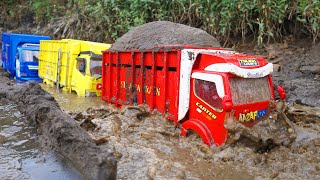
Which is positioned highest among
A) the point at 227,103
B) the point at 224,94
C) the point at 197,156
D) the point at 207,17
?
the point at 207,17

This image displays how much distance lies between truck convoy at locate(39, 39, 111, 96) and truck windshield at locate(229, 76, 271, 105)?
A: 240 inches

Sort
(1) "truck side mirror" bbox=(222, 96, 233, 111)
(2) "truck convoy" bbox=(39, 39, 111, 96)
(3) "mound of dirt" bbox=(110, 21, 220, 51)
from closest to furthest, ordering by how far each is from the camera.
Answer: (1) "truck side mirror" bbox=(222, 96, 233, 111) < (3) "mound of dirt" bbox=(110, 21, 220, 51) < (2) "truck convoy" bbox=(39, 39, 111, 96)

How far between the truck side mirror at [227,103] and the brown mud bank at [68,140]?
5.59 feet

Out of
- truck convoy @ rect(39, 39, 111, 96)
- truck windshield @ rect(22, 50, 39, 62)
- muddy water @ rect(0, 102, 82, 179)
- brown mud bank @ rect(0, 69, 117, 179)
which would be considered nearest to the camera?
brown mud bank @ rect(0, 69, 117, 179)

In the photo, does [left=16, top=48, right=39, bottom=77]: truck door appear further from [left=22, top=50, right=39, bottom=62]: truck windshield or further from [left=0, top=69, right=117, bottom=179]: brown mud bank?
[left=0, top=69, right=117, bottom=179]: brown mud bank

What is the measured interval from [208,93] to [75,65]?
7032 millimetres

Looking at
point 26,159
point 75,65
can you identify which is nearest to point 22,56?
point 75,65

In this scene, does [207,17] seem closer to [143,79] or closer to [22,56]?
[143,79]

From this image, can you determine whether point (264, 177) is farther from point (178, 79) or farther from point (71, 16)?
→ point (71, 16)

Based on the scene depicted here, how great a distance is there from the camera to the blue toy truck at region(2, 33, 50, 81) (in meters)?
14.6

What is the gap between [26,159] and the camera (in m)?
4.54

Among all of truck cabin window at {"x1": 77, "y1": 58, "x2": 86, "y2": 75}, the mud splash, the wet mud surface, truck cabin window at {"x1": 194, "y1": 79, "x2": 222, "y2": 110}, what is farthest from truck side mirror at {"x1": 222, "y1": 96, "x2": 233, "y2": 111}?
truck cabin window at {"x1": 77, "y1": 58, "x2": 86, "y2": 75}

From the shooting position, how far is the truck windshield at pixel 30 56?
1481 centimetres

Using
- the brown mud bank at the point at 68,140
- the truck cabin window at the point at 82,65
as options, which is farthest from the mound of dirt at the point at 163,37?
the brown mud bank at the point at 68,140
